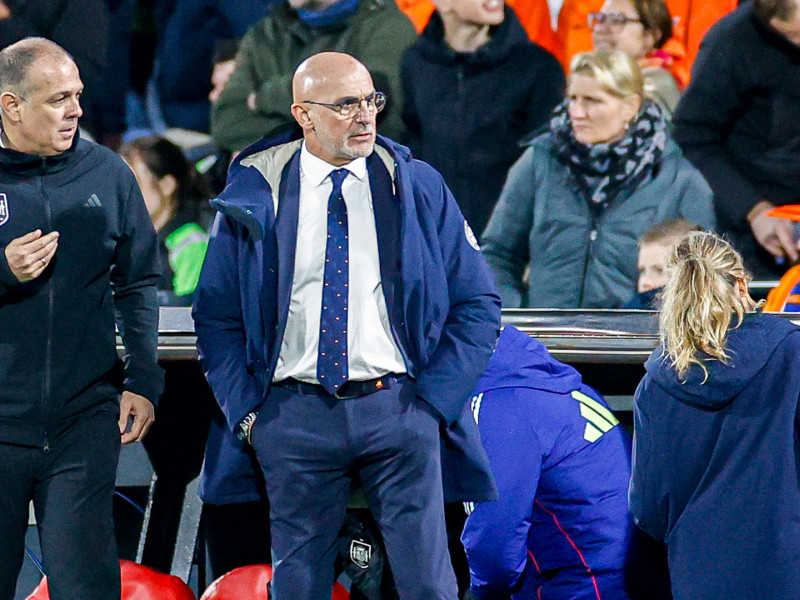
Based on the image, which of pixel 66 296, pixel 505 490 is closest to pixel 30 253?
pixel 66 296

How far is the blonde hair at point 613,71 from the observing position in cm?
467

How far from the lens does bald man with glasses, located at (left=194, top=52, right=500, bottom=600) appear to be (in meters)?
3.01

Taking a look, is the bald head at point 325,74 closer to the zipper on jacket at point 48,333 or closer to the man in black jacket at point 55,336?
the man in black jacket at point 55,336

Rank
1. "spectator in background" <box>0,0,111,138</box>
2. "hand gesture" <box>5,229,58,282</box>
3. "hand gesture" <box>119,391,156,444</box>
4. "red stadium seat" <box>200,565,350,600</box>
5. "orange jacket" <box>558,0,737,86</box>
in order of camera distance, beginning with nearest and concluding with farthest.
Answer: "hand gesture" <box>5,229,58,282</box>
"hand gesture" <box>119,391,156,444</box>
"red stadium seat" <box>200,565,350,600</box>
"orange jacket" <box>558,0,737,86</box>
"spectator in background" <box>0,0,111,138</box>

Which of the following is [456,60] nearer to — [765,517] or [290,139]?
[290,139]

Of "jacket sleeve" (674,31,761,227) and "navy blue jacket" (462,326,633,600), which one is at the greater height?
"jacket sleeve" (674,31,761,227)

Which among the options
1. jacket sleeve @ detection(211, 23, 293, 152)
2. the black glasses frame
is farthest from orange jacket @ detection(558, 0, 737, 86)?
jacket sleeve @ detection(211, 23, 293, 152)

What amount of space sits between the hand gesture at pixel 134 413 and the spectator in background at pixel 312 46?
6.36 feet

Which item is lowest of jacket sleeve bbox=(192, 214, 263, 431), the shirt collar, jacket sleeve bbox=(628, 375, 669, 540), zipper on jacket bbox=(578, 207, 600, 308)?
zipper on jacket bbox=(578, 207, 600, 308)

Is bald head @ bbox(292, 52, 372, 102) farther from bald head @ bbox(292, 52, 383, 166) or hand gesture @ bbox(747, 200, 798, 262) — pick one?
hand gesture @ bbox(747, 200, 798, 262)

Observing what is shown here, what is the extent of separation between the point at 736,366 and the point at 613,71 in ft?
7.15

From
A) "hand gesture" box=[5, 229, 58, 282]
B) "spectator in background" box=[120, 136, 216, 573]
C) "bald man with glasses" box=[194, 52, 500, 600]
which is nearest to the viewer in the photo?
"hand gesture" box=[5, 229, 58, 282]

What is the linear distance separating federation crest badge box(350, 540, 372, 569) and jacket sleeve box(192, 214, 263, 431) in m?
0.48

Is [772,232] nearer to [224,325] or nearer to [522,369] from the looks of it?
[522,369]
